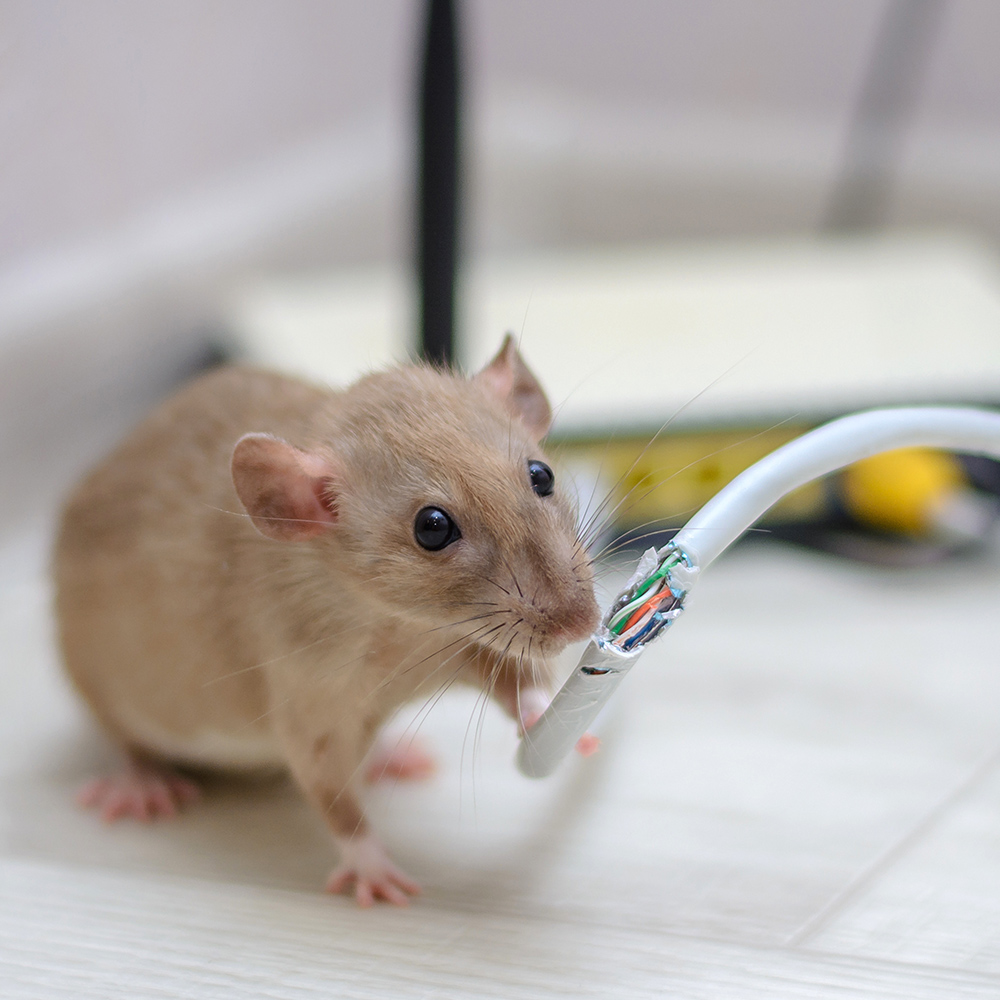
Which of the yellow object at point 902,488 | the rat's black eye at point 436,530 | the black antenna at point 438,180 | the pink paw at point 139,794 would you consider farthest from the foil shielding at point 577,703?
the yellow object at point 902,488

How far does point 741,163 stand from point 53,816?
2166 millimetres

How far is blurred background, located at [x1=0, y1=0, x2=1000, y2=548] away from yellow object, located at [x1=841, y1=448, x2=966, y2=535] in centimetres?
11

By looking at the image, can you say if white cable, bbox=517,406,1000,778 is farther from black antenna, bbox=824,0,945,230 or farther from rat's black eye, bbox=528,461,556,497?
black antenna, bbox=824,0,945,230

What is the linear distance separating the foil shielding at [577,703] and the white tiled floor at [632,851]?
0.50ft

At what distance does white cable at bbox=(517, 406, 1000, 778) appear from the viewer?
0.78 m

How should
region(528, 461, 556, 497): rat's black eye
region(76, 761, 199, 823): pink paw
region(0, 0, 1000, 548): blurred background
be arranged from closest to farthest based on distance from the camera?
region(528, 461, 556, 497): rat's black eye → region(76, 761, 199, 823): pink paw → region(0, 0, 1000, 548): blurred background

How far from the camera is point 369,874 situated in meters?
0.97

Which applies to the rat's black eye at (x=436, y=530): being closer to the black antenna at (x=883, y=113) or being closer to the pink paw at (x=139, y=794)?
the pink paw at (x=139, y=794)

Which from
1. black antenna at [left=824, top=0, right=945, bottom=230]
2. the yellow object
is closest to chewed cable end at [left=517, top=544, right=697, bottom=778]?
the yellow object

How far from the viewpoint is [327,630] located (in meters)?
0.95

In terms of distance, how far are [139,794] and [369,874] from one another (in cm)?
30

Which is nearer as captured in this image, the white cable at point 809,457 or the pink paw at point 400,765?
the white cable at point 809,457

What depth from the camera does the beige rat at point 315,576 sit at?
851mm

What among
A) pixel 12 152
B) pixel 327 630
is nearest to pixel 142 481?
pixel 327 630
